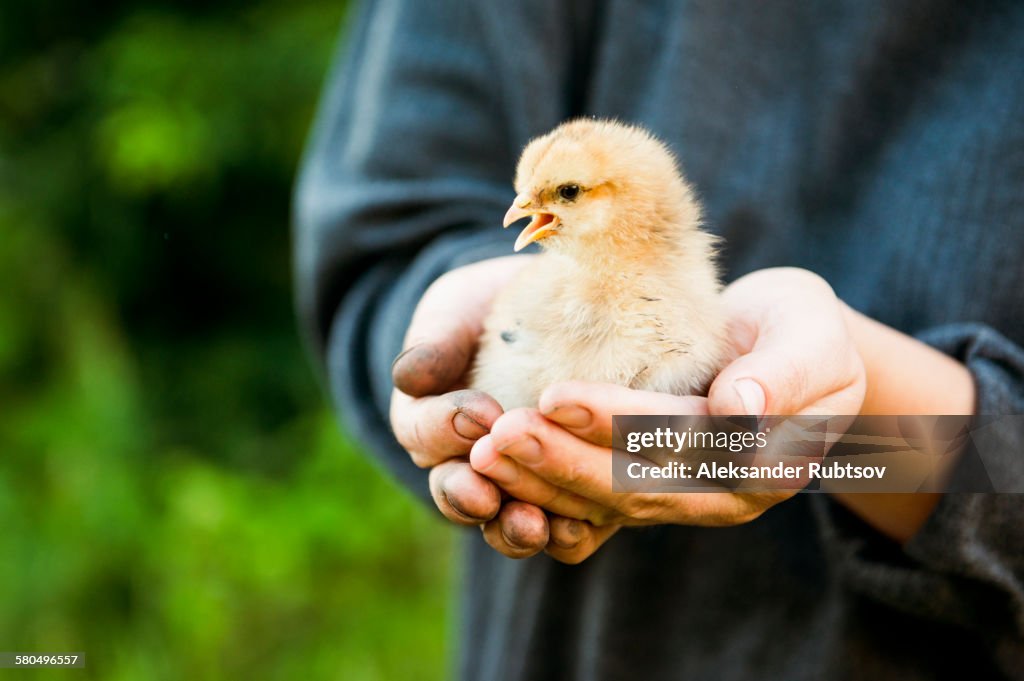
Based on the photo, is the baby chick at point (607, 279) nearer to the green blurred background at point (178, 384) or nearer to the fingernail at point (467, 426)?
the fingernail at point (467, 426)

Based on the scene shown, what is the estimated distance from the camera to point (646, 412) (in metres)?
0.76

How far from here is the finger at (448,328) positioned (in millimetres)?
904

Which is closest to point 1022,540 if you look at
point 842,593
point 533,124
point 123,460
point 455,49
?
point 842,593

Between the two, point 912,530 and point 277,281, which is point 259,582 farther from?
point 912,530

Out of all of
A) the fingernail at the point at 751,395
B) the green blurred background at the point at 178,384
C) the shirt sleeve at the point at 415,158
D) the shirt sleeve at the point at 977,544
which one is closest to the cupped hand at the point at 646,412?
the fingernail at the point at 751,395

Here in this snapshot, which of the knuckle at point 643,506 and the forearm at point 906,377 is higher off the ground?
the forearm at point 906,377

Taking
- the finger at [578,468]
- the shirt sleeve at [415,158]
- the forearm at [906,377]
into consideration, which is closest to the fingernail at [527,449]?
the finger at [578,468]

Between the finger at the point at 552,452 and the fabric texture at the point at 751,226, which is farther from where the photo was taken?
the fabric texture at the point at 751,226

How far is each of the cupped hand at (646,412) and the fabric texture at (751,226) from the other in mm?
251

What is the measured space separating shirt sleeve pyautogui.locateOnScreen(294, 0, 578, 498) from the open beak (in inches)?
13.7

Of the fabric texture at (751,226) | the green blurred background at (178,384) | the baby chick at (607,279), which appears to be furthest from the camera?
the green blurred background at (178,384)

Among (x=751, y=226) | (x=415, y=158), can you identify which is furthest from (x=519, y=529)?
(x=415, y=158)

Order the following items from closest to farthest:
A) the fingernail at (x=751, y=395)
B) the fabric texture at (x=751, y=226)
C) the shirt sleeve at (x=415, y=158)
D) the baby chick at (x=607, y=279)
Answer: the fingernail at (x=751, y=395), the baby chick at (x=607, y=279), the fabric texture at (x=751, y=226), the shirt sleeve at (x=415, y=158)

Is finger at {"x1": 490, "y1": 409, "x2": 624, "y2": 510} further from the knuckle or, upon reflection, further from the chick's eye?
the chick's eye
